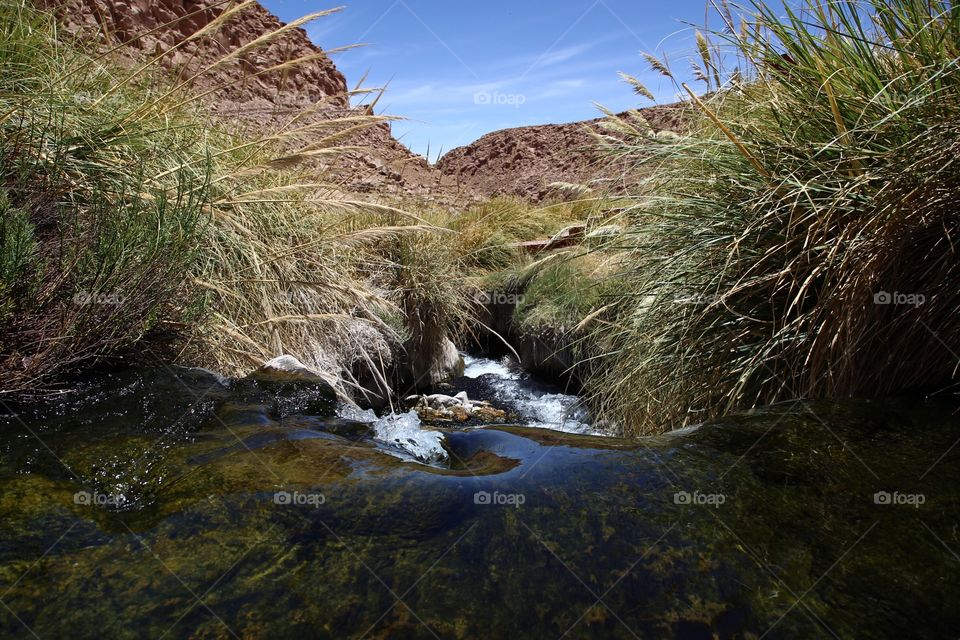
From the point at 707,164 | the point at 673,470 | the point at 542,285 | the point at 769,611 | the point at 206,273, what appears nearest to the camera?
the point at 769,611

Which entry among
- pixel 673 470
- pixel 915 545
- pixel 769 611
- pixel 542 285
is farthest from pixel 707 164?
pixel 542 285

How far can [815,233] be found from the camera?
5.37 ft

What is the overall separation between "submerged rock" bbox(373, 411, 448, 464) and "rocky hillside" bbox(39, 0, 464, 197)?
1.38 metres

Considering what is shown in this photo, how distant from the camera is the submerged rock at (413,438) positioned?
1.57m

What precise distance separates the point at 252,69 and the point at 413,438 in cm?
602

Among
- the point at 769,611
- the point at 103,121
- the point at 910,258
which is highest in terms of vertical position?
the point at 103,121

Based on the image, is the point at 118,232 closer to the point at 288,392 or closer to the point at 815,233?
the point at 288,392

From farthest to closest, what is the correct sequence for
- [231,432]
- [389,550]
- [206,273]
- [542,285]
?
[542,285], [206,273], [231,432], [389,550]

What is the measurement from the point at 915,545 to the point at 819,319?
0.88 m

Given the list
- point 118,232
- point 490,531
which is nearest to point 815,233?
point 490,531

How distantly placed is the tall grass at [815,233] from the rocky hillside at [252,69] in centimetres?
152

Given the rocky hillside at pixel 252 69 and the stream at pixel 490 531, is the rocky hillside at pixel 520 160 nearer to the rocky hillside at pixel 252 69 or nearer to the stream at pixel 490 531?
the rocky hillside at pixel 252 69

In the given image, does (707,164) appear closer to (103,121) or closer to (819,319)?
(819,319)

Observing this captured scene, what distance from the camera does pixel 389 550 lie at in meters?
0.96
